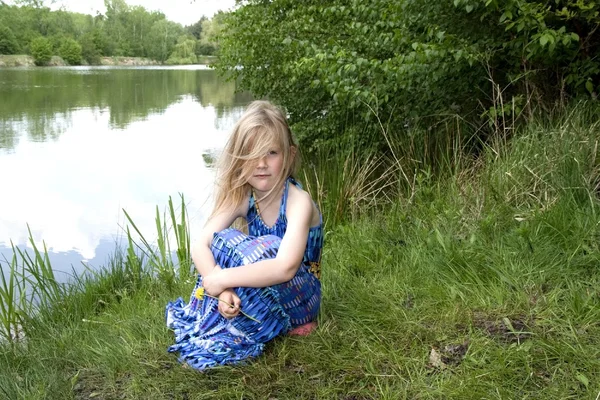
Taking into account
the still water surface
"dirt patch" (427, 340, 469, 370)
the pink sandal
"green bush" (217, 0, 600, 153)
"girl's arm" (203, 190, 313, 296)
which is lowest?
the still water surface

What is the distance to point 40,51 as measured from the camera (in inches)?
1887

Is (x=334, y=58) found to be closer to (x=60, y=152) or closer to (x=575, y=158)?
(x=575, y=158)

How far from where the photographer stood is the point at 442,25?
428cm

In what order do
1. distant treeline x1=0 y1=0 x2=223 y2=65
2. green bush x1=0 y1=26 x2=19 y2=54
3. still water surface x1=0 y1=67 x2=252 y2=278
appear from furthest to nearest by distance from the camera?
distant treeline x1=0 y1=0 x2=223 y2=65
green bush x1=0 y1=26 x2=19 y2=54
still water surface x1=0 y1=67 x2=252 y2=278

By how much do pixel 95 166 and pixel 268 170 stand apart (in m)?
7.00

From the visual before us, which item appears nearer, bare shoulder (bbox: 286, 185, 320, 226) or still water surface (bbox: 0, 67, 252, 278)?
bare shoulder (bbox: 286, 185, 320, 226)

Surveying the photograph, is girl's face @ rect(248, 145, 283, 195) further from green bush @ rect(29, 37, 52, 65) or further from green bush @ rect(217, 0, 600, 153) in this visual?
green bush @ rect(29, 37, 52, 65)

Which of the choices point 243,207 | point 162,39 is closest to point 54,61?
point 162,39

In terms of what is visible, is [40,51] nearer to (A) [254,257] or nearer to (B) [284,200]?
(B) [284,200]

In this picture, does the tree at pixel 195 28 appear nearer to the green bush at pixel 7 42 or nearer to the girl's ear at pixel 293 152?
the green bush at pixel 7 42

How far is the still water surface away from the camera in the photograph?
5711 mm

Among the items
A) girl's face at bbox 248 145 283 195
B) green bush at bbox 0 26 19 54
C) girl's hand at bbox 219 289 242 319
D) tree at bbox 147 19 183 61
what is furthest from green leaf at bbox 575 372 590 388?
tree at bbox 147 19 183 61

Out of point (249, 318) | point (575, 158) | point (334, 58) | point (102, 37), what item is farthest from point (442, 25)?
point (102, 37)

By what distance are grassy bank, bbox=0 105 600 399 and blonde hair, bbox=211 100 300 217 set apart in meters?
0.57
